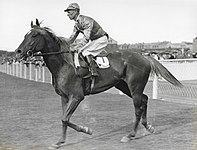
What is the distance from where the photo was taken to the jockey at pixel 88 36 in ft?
23.7

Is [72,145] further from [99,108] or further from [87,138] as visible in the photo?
[99,108]

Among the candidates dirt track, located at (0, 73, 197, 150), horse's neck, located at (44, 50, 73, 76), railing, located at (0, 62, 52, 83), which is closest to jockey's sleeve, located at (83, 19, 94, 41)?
horse's neck, located at (44, 50, 73, 76)

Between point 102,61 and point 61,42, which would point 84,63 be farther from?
point 61,42

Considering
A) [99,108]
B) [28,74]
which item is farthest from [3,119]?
[28,74]

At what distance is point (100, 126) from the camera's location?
9.23 m

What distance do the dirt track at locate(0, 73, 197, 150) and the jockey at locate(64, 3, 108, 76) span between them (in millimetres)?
1428

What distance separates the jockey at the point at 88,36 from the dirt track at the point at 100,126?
143 cm

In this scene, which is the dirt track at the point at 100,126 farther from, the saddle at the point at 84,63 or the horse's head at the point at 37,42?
the horse's head at the point at 37,42

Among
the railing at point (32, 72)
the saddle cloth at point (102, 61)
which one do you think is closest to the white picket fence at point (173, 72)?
the railing at point (32, 72)

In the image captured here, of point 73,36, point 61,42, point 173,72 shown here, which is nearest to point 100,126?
point 73,36

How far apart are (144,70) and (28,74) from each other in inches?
964

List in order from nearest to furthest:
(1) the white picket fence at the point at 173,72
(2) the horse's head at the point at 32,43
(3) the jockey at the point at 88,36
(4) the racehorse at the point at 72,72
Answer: (2) the horse's head at the point at 32,43 → (4) the racehorse at the point at 72,72 → (3) the jockey at the point at 88,36 → (1) the white picket fence at the point at 173,72

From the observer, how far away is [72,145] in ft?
23.5

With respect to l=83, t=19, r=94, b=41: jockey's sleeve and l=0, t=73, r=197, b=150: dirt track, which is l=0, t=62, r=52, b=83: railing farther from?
l=83, t=19, r=94, b=41: jockey's sleeve
